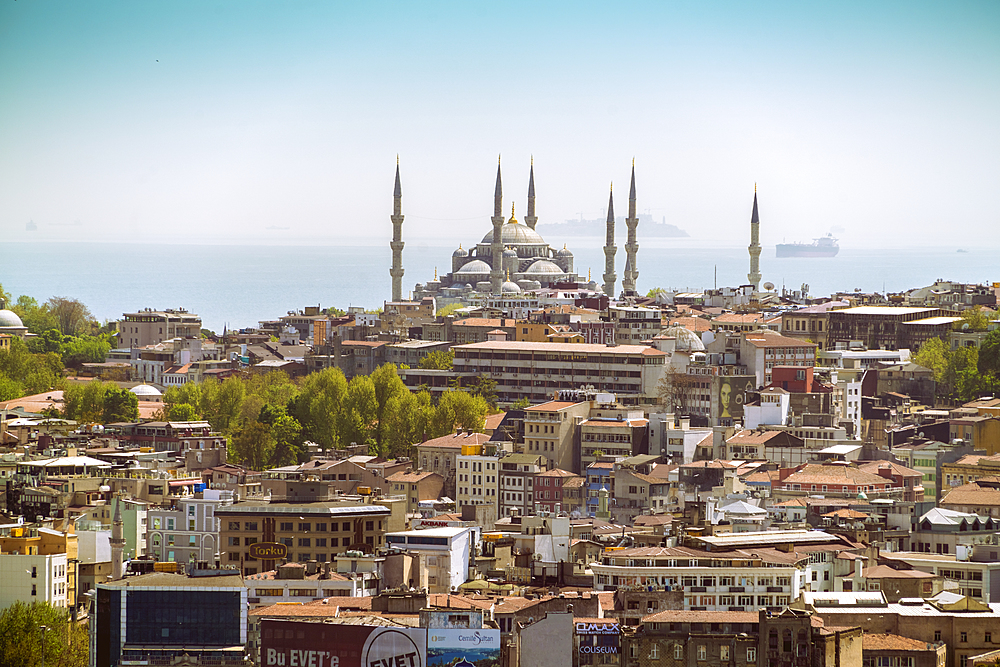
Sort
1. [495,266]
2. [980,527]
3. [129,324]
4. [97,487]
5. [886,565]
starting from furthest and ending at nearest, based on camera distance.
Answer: [495,266] → [129,324] → [97,487] → [980,527] → [886,565]

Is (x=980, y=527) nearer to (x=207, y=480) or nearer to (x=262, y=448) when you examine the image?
(x=207, y=480)

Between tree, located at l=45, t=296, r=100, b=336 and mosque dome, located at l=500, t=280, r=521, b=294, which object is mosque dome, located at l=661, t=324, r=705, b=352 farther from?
tree, located at l=45, t=296, r=100, b=336

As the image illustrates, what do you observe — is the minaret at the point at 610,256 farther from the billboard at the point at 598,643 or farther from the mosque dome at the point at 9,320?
the billboard at the point at 598,643

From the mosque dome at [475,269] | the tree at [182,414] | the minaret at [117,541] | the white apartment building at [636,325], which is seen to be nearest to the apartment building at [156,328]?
the white apartment building at [636,325]

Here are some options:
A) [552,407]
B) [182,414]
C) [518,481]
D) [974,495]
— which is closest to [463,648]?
[974,495]

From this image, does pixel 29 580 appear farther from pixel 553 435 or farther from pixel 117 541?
pixel 553 435

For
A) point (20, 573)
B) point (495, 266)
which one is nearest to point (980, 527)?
point (20, 573)

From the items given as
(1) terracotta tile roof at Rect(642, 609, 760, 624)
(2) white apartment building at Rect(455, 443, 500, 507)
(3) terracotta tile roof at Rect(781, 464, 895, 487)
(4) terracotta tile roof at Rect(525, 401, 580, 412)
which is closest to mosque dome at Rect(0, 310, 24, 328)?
(4) terracotta tile roof at Rect(525, 401, 580, 412)
